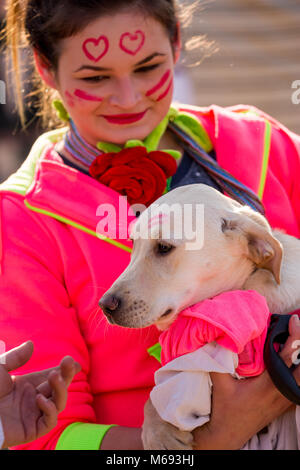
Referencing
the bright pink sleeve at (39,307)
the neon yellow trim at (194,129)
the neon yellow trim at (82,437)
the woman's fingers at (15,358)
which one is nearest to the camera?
the woman's fingers at (15,358)

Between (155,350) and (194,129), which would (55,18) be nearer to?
(194,129)

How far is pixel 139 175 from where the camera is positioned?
6.76ft

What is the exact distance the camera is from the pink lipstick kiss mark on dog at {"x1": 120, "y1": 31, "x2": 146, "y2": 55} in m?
2.01

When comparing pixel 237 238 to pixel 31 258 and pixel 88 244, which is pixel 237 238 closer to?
pixel 88 244

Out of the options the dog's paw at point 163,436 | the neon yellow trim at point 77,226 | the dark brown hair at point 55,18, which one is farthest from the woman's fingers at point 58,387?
the dark brown hair at point 55,18

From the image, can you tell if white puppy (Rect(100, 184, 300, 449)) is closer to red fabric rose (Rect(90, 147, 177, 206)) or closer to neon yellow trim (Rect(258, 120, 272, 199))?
red fabric rose (Rect(90, 147, 177, 206))

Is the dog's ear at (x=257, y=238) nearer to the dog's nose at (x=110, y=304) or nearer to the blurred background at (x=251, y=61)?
the dog's nose at (x=110, y=304)

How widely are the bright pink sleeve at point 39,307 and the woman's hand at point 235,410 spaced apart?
47 centimetres

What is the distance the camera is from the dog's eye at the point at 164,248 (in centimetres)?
179

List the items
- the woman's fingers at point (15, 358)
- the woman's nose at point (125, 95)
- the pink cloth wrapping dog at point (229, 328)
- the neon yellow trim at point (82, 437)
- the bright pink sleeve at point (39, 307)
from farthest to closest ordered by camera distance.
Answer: the woman's nose at point (125, 95)
the bright pink sleeve at point (39, 307)
the neon yellow trim at point (82, 437)
the woman's fingers at point (15, 358)
the pink cloth wrapping dog at point (229, 328)

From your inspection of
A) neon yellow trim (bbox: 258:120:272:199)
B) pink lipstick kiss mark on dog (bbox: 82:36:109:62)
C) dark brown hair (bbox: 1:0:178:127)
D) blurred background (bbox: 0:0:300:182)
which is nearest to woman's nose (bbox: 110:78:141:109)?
pink lipstick kiss mark on dog (bbox: 82:36:109:62)

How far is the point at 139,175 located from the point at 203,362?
28.1 inches

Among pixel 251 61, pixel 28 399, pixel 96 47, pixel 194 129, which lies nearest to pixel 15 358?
pixel 28 399

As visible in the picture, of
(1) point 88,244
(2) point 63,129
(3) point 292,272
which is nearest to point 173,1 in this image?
(2) point 63,129
